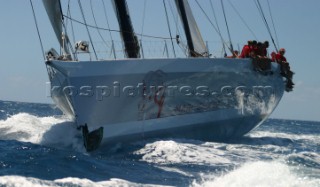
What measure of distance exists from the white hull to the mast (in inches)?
51.2

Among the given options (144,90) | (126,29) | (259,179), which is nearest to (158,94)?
(144,90)

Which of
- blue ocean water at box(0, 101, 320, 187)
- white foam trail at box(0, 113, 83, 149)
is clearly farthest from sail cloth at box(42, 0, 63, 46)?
blue ocean water at box(0, 101, 320, 187)

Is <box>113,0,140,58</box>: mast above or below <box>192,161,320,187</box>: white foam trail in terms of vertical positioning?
above

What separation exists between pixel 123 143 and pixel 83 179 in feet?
14.5

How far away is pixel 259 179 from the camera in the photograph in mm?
7266

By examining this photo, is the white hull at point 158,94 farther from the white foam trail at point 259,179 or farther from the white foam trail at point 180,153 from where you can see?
the white foam trail at point 259,179

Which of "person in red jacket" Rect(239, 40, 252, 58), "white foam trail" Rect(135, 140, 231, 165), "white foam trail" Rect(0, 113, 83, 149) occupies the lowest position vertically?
"white foam trail" Rect(135, 140, 231, 165)

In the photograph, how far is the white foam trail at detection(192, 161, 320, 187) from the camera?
23.4 feet

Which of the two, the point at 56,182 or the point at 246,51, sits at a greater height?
the point at 246,51

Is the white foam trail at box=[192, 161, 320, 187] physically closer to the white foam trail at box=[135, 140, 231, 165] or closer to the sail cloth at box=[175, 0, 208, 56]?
the white foam trail at box=[135, 140, 231, 165]

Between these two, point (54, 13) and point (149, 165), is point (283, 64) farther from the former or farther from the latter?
point (149, 165)

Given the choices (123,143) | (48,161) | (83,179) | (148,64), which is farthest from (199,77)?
(83,179)

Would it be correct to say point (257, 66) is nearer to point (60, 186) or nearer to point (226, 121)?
point (226, 121)

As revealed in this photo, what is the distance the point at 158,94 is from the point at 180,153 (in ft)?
7.03
